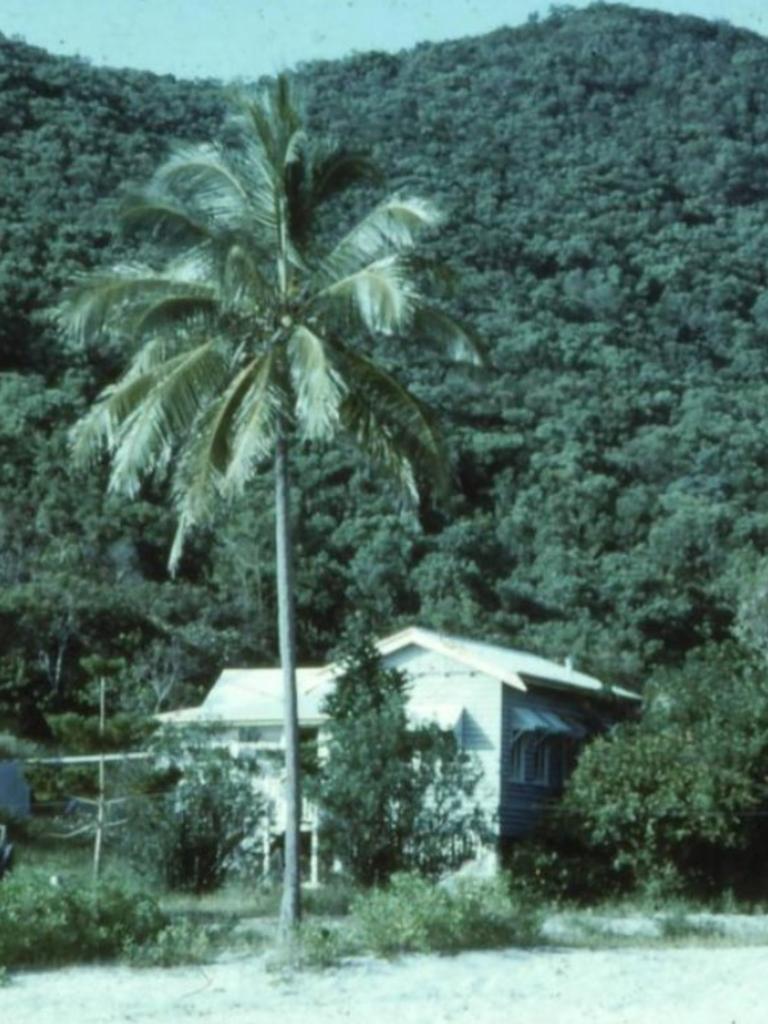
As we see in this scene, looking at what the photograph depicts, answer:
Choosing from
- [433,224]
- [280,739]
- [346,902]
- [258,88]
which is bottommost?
[346,902]

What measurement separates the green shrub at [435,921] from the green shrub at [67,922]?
2405 millimetres

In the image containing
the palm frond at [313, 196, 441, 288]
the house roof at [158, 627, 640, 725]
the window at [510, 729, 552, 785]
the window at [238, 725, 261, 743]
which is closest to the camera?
the palm frond at [313, 196, 441, 288]

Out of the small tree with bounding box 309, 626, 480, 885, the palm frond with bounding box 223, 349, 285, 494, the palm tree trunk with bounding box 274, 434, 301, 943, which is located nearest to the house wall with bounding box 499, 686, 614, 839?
the small tree with bounding box 309, 626, 480, 885

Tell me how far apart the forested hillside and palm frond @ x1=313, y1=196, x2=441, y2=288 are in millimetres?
1271

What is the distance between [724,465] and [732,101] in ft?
184

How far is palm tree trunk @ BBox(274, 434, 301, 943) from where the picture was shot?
21922 mm

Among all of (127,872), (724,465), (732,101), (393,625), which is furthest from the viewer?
A: (732,101)

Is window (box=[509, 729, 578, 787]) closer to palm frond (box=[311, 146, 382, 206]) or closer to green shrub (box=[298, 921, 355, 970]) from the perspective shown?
palm frond (box=[311, 146, 382, 206])

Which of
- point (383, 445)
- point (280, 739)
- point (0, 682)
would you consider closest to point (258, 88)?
point (383, 445)

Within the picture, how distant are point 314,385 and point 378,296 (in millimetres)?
1232

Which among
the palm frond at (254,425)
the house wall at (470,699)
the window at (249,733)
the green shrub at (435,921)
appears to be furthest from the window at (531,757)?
the palm frond at (254,425)

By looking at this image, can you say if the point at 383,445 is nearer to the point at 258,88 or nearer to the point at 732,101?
the point at 258,88

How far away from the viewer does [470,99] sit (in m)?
118

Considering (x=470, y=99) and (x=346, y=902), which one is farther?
(x=470, y=99)
